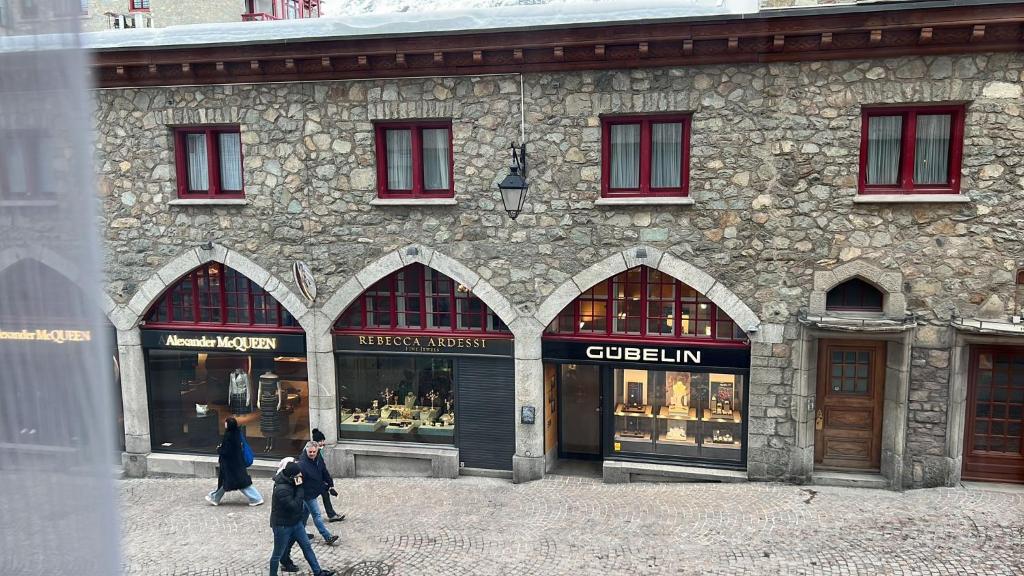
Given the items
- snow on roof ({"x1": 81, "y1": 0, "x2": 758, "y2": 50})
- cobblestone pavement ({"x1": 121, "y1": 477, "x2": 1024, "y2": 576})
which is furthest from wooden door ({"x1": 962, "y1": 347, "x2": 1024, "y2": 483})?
snow on roof ({"x1": 81, "y1": 0, "x2": 758, "y2": 50})

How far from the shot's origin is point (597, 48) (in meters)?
10.5

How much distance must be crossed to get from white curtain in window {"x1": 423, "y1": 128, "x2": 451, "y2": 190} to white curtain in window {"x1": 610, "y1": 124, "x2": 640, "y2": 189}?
2.65 meters

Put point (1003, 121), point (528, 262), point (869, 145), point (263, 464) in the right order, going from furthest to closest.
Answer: point (263, 464), point (528, 262), point (869, 145), point (1003, 121)

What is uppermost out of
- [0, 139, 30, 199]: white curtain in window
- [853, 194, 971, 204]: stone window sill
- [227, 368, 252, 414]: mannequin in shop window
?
[853, 194, 971, 204]: stone window sill

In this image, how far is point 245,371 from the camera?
1284cm

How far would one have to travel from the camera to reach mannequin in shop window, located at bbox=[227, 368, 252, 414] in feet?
42.2

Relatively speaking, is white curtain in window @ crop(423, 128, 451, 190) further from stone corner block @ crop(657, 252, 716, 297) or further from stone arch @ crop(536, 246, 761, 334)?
stone corner block @ crop(657, 252, 716, 297)

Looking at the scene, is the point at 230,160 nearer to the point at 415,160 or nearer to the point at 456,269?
the point at 415,160

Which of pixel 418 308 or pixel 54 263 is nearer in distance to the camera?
pixel 54 263

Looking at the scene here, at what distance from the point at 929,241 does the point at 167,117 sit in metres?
12.0

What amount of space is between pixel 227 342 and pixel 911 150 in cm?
1127

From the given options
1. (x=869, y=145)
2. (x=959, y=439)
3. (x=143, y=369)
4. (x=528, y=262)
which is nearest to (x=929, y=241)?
(x=869, y=145)

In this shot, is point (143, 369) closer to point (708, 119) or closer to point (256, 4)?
point (708, 119)

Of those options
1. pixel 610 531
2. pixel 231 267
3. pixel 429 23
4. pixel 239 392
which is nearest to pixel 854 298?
pixel 610 531
